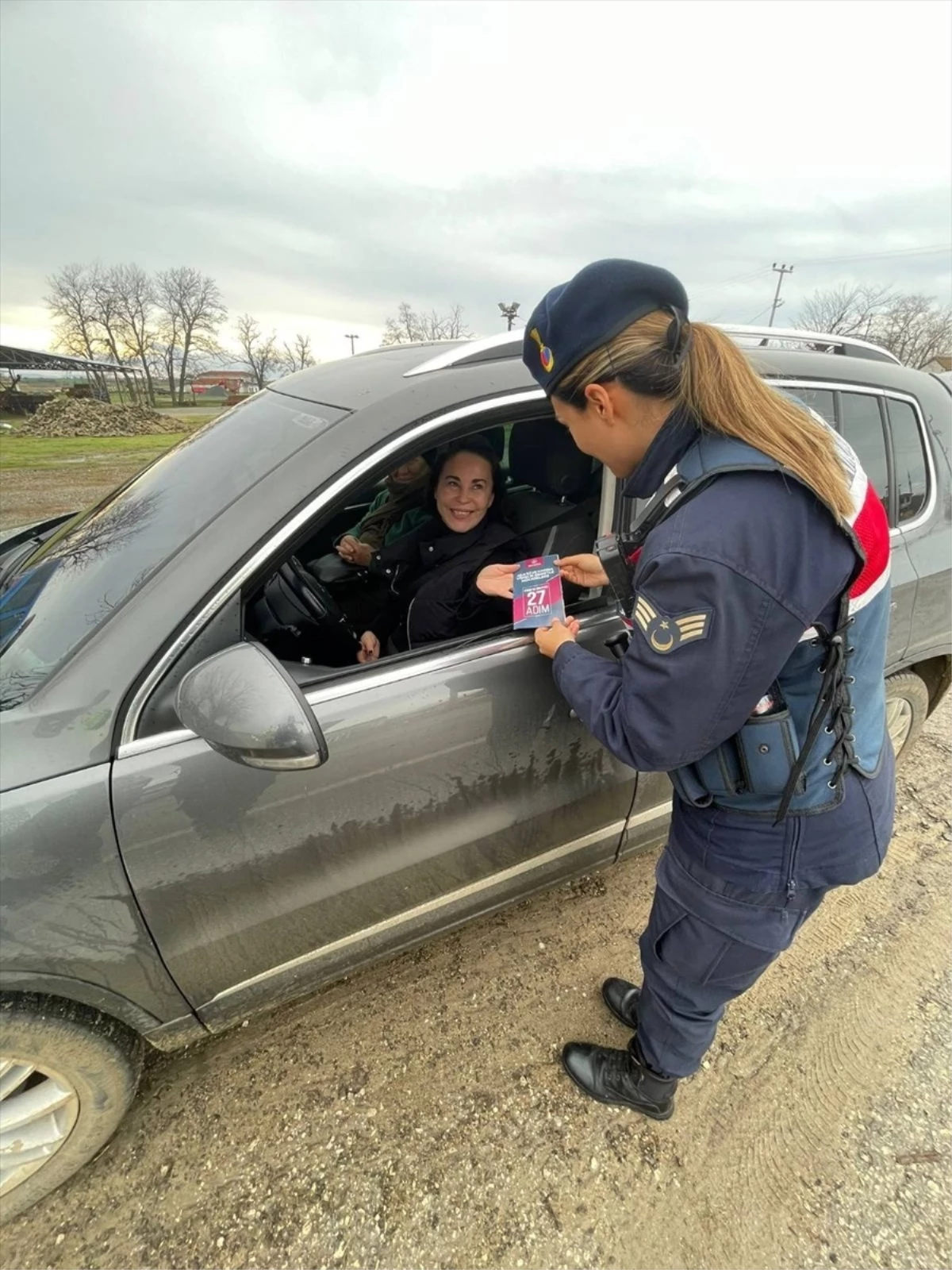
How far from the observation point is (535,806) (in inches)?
69.1

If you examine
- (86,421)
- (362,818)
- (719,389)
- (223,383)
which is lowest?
(362,818)

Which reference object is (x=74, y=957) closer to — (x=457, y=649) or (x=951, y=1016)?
(x=457, y=649)

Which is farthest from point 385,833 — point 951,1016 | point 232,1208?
point 951,1016

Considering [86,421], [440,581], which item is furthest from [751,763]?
[86,421]

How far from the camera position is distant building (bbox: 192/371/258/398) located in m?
47.4

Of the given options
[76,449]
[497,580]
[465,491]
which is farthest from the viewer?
[76,449]

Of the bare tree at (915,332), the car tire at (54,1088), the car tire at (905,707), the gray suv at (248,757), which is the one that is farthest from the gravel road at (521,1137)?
the bare tree at (915,332)

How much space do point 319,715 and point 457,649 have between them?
373 mm

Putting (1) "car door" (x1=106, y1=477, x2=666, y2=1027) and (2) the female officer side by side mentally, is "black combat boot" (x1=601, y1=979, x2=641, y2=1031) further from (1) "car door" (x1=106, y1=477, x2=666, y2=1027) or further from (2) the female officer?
(2) the female officer

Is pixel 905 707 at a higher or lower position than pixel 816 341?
lower

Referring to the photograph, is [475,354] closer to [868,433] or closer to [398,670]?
[398,670]

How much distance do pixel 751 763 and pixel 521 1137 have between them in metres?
1.26

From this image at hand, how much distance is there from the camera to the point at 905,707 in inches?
106

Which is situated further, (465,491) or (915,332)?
(915,332)
